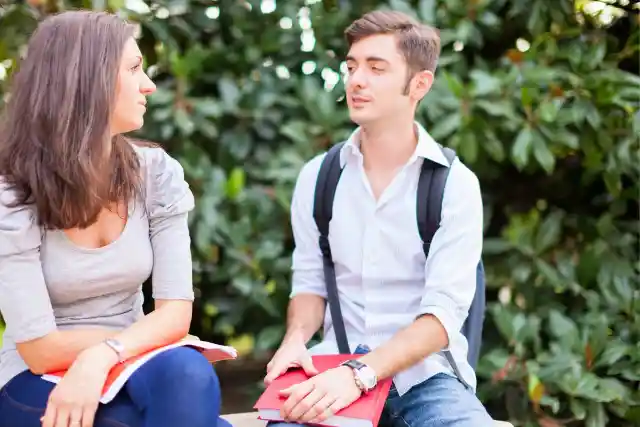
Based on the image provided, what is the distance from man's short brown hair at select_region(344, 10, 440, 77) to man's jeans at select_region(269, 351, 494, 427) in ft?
2.82

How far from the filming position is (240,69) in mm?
3223

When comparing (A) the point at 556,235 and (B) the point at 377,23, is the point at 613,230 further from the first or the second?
(B) the point at 377,23

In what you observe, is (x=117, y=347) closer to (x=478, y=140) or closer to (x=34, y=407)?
(x=34, y=407)

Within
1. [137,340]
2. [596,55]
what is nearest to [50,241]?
[137,340]

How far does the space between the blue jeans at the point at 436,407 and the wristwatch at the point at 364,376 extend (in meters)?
0.19

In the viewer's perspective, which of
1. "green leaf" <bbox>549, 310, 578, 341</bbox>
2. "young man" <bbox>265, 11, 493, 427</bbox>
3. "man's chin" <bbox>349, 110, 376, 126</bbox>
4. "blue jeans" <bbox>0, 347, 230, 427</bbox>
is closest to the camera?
"blue jeans" <bbox>0, 347, 230, 427</bbox>

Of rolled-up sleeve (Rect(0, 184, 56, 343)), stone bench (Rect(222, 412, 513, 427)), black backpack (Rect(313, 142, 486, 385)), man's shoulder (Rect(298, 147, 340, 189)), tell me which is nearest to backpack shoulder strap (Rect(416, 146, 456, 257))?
black backpack (Rect(313, 142, 486, 385))

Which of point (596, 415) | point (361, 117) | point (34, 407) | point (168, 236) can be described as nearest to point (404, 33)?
point (361, 117)

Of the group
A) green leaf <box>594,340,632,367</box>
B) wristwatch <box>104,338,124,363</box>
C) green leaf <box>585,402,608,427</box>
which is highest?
wristwatch <box>104,338,124,363</box>

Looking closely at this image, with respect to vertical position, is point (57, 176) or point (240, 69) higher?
point (240, 69)

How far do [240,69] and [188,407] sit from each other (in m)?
1.70

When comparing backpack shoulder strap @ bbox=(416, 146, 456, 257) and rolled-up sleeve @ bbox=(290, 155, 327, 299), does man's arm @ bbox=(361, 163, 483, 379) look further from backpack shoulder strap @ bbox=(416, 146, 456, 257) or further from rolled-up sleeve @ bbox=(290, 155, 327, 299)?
rolled-up sleeve @ bbox=(290, 155, 327, 299)

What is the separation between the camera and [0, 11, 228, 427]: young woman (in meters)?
1.86

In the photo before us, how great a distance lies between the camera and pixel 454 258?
224 cm
